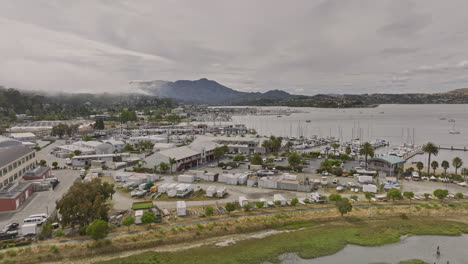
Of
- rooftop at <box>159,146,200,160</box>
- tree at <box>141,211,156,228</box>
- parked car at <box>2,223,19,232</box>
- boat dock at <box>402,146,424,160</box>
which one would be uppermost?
rooftop at <box>159,146,200,160</box>

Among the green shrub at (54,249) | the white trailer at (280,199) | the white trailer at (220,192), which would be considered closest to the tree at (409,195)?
the white trailer at (280,199)

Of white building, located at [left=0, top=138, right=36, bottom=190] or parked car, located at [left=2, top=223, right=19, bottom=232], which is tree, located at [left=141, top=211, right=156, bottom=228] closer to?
parked car, located at [left=2, top=223, right=19, bottom=232]

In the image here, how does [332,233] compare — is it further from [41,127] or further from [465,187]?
[41,127]

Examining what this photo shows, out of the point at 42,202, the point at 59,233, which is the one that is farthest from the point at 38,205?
the point at 59,233

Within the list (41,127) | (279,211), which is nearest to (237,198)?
(279,211)

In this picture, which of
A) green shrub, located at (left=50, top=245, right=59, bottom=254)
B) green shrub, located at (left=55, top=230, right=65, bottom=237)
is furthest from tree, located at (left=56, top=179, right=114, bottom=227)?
green shrub, located at (left=50, top=245, right=59, bottom=254)

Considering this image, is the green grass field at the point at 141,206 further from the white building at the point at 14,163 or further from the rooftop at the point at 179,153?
the rooftop at the point at 179,153
